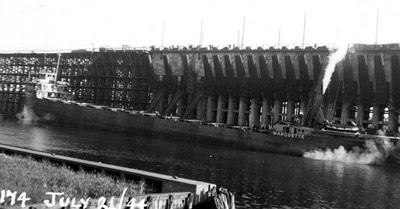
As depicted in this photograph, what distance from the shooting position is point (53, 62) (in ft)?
336

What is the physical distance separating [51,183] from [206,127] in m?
53.6

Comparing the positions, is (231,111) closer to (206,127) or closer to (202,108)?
(202,108)

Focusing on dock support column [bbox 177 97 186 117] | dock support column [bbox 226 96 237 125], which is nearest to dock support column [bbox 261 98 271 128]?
dock support column [bbox 226 96 237 125]

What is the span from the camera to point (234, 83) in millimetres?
74500

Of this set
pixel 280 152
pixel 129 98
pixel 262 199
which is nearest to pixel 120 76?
pixel 129 98

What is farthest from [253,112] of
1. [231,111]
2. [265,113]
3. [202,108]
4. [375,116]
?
[375,116]

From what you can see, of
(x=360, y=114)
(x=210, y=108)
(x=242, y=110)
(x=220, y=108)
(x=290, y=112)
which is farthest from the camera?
(x=210, y=108)

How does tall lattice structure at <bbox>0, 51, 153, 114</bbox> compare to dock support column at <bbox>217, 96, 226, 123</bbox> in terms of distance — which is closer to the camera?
dock support column at <bbox>217, 96, 226, 123</bbox>

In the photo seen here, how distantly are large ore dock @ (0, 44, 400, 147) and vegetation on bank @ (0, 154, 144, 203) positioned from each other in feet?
163

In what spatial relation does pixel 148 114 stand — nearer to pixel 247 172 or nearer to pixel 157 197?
pixel 247 172

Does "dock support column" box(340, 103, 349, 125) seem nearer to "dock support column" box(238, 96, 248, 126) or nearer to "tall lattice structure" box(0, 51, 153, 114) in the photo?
"dock support column" box(238, 96, 248, 126)

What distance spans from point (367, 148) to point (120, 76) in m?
52.5

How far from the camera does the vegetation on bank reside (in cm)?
1467

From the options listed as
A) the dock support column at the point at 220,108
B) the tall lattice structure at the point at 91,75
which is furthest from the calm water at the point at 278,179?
the tall lattice structure at the point at 91,75
